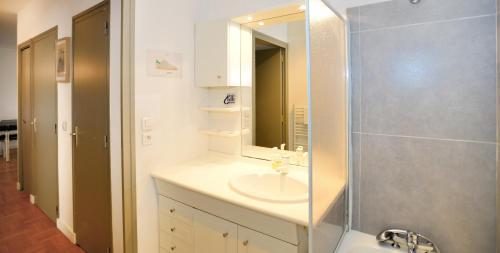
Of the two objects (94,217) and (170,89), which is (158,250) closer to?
(94,217)

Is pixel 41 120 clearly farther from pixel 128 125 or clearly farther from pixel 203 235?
pixel 203 235

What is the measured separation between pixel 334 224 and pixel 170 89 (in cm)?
141

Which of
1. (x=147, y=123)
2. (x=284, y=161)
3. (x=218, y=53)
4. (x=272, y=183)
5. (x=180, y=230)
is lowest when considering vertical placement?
(x=180, y=230)

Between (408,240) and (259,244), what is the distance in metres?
0.72

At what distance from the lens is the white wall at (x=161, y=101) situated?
174cm

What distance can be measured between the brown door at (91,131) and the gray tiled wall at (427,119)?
1.77 metres

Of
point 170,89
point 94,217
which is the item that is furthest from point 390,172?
point 94,217

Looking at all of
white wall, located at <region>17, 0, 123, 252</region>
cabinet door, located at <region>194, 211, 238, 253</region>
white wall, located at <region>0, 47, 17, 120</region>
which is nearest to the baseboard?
white wall, located at <region>17, 0, 123, 252</region>

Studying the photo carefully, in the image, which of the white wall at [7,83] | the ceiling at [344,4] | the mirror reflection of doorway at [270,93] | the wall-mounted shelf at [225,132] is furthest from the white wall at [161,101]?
the white wall at [7,83]

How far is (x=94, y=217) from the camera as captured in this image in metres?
2.15

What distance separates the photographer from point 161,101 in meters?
1.87

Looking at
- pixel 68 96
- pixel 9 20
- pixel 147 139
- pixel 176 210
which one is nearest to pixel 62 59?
pixel 68 96

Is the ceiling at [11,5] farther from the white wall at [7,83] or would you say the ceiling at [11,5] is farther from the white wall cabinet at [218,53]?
the white wall at [7,83]

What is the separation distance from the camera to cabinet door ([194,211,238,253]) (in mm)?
1397
